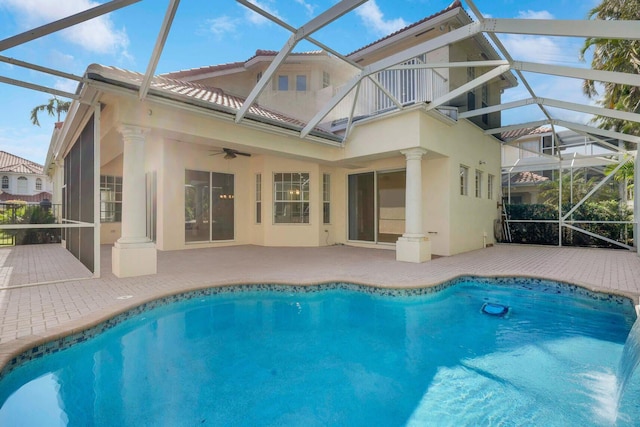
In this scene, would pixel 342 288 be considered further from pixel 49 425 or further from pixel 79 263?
pixel 79 263

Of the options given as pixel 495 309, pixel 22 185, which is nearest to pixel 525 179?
pixel 495 309

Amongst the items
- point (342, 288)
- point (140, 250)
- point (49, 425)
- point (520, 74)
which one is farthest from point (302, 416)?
point (520, 74)

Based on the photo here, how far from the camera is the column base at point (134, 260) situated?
612 centimetres

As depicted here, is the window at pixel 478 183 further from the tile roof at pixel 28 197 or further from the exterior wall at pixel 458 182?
the tile roof at pixel 28 197

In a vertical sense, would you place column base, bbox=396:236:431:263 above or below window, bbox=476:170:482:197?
below

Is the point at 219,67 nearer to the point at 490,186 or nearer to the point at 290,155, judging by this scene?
the point at 290,155

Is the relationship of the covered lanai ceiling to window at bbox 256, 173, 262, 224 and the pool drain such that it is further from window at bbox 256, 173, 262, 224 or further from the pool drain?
window at bbox 256, 173, 262, 224

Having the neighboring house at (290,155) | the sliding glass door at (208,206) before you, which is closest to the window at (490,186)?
the neighboring house at (290,155)

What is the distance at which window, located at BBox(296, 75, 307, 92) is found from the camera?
558 inches

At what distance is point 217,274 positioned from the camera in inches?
257

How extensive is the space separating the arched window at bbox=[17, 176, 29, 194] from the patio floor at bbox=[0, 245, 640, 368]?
29.9 metres

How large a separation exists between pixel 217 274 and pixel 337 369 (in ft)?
13.0

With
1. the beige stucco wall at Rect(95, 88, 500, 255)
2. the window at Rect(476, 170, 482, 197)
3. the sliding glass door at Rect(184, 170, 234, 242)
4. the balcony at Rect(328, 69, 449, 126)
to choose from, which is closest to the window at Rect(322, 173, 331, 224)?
the beige stucco wall at Rect(95, 88, 500, 255)

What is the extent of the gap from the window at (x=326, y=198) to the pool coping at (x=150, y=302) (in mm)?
5819
